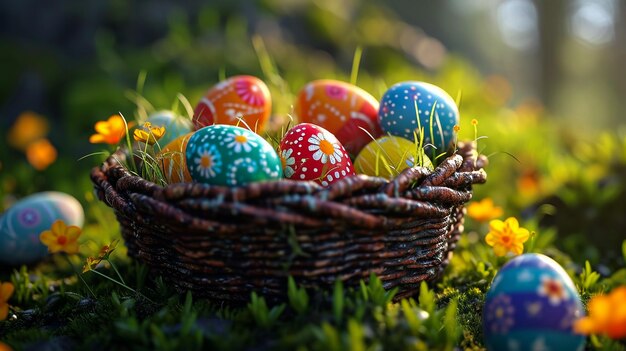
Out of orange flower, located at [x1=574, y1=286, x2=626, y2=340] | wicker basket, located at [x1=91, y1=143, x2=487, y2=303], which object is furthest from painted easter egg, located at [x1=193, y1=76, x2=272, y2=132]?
orange flower, located at [x1=574, y1=286, x2=626, y2=340]

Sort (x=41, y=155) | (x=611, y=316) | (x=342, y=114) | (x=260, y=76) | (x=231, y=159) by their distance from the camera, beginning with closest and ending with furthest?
(x=611, y=316) < (x=231, y=159) < (x=342, y=114) < (x=41, y=155) < (x=260, y=76)

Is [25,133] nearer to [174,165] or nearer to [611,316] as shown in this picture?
[174,165]

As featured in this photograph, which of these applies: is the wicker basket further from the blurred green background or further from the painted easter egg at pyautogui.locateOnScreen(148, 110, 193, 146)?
the blurred green background

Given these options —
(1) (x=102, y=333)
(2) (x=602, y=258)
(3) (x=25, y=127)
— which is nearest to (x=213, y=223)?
(1) (x=102, y=333)

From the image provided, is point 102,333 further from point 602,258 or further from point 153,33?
point 153,33

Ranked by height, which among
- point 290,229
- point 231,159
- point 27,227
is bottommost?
point 27,227

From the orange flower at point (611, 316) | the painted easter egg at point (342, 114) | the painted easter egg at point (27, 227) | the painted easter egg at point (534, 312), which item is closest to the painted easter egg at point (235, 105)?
the painted easter egg at point (342, 114)

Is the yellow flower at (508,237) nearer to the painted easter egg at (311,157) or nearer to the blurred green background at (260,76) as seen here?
the painted easter egg at (311,157)

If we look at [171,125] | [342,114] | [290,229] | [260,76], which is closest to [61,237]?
[171,125]
